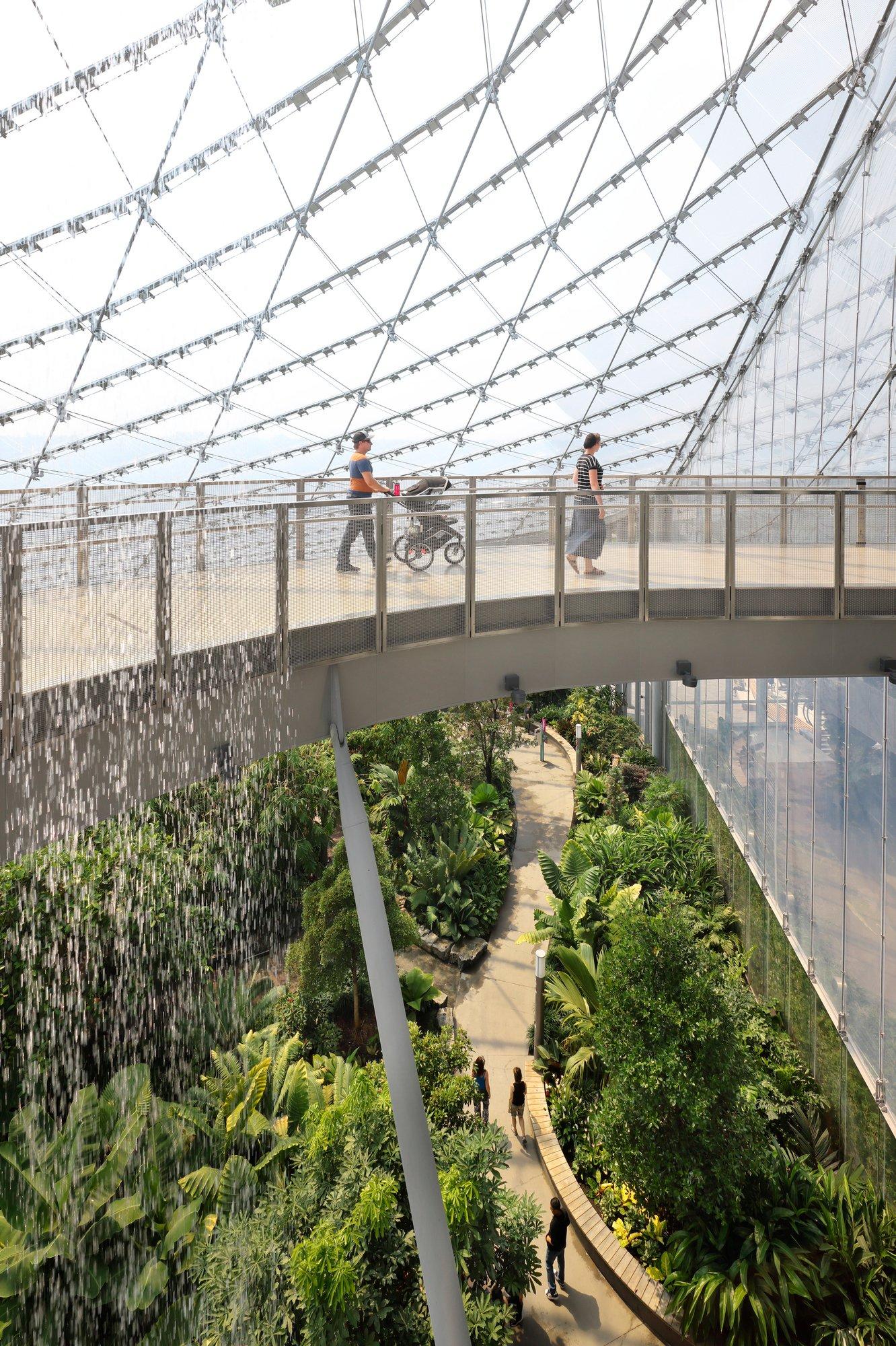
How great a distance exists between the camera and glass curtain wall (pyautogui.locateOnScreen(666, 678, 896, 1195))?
1016cm

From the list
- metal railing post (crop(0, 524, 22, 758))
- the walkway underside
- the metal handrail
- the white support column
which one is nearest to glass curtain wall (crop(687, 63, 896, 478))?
the metal handrail

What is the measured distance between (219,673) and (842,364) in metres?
11.7

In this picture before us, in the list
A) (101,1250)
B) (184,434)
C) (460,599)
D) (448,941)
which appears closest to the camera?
(460,599)

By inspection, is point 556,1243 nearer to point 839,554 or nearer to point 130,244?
point 839,554

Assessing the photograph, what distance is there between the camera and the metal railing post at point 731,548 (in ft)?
27.7

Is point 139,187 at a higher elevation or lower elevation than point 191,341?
higher

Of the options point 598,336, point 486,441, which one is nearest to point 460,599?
point 598,336

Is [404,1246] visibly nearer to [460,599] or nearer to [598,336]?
[460,599]

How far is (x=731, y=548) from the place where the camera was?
8562mm

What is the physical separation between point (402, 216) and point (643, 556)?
47.3ft

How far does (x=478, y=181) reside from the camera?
64.7 feet

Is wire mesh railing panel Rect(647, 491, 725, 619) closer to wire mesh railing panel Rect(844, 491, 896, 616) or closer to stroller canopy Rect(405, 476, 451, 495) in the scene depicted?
wire mesh railing panel Rect(844, 491, 896, 616)

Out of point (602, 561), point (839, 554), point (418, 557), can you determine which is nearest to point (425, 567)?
point (418, 557)

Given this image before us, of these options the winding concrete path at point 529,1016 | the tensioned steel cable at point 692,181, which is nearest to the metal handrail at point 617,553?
the winding concrete path at point 529,1016
